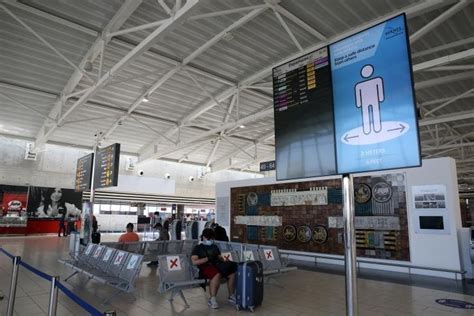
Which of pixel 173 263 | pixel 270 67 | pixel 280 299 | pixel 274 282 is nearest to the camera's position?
pixel 173 263

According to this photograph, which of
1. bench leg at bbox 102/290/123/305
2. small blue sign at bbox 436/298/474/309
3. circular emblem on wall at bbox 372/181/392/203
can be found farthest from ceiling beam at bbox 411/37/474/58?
bench leg at bbox 102/290/123/305

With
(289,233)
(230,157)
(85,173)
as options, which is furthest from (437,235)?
(230,157)

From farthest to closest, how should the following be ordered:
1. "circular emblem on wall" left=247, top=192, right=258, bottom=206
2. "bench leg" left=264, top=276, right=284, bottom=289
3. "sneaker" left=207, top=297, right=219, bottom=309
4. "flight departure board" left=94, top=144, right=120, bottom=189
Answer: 1. "circular emblem on wall" left=247, top=192, right=258, bottom=206
2. "flight departure board" left=94, top=144, right=120, bottom=189
3. "bench leg" left=264, top=276, right=284, bottom=289
4. "sneaker" left=207, top=297, right=219, bottom=309

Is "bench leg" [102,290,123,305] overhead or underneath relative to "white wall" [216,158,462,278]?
underneath

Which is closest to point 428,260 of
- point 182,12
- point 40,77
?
point 182,12

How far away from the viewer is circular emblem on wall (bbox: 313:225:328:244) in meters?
9.98

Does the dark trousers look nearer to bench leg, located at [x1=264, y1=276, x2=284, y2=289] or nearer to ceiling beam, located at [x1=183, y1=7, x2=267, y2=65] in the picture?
ceiling beam, located at [x1=183, y1=7, x2=267, y2=65]

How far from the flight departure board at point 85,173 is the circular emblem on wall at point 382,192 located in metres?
8.65

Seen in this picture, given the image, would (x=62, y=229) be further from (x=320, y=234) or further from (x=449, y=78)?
(x=449, y=78)

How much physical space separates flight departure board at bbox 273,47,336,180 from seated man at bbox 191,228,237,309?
8.54 feet

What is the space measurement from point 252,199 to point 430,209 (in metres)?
6.21

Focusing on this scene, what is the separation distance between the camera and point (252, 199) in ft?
41.3

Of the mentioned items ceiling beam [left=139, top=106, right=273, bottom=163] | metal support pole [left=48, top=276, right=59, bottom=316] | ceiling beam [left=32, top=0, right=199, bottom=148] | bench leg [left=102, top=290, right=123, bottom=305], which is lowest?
bench leg [left=102, top=290, right=123, bottom=305]

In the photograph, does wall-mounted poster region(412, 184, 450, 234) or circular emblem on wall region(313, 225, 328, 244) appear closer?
wall-mounted poster region(412, 184, 450, 234)
